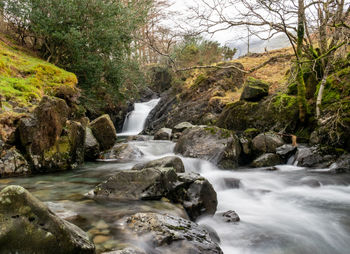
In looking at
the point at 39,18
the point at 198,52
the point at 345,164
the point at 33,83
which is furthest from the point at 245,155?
the point at 198,52

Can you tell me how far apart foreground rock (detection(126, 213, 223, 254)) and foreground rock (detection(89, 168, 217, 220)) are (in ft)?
3.14

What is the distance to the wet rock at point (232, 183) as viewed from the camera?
6245mm

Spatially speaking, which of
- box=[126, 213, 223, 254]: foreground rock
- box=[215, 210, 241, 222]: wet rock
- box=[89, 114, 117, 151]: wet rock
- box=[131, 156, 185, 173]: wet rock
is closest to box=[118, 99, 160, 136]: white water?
box=[89, 114, 117, 151]: wet rock

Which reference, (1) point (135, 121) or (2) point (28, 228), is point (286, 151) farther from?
(1) point (135, 121)

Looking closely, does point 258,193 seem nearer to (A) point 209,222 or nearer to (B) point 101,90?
(A) point 209,222

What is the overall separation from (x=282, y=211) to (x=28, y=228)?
458 centimetres

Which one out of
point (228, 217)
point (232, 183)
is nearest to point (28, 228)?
point (228, 217)

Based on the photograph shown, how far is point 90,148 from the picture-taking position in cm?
832

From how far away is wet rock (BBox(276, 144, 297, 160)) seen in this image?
8156mm

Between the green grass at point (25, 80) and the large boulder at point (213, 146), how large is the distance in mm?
4808

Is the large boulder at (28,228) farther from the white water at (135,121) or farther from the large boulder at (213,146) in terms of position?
the white water at (135,121)

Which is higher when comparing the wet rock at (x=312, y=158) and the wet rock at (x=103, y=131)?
the wet rock at (x=103, y=131)

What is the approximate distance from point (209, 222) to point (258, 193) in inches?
94.3

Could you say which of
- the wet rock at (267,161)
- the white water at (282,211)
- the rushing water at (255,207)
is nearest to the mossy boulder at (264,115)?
the wet rock at (267,161)
